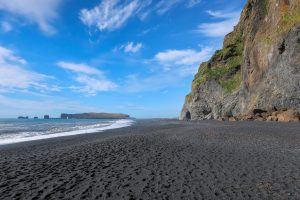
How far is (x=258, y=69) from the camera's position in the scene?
5953 centimetres

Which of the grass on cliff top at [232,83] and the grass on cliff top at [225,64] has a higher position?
the grass on cliff top at [225,64]

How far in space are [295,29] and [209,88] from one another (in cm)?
4850

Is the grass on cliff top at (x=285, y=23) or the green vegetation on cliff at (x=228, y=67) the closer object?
the grass on cliff top at (x=285, y=23)

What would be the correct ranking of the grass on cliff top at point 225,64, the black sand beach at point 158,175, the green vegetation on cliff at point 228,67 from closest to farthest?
the black sand beach at point 158,175
the green vegetation on cliff at point 228,67
the grass on cliff top at point 225,64

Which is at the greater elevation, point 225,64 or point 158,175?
point 225,64

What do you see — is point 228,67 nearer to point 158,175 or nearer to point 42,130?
point 42,130

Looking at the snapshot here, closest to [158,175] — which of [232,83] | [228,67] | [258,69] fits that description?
[258,69]

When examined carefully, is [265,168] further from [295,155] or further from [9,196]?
[9,196]

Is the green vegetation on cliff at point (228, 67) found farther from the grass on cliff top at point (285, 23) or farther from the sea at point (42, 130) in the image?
the sea at point (42, 130)

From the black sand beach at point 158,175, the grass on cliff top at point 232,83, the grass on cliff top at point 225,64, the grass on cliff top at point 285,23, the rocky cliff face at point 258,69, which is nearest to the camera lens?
the black sand beach at point 158,175

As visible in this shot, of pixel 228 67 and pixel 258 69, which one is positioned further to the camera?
pixel 228 67

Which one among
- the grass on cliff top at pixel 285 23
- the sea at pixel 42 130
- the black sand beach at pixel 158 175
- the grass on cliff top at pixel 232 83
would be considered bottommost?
the black sand beach at pixel 158 175

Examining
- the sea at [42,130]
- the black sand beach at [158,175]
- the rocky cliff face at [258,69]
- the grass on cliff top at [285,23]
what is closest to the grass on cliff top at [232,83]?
the rocky cliff face at [258,69]

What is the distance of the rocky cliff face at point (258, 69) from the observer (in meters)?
44.4
